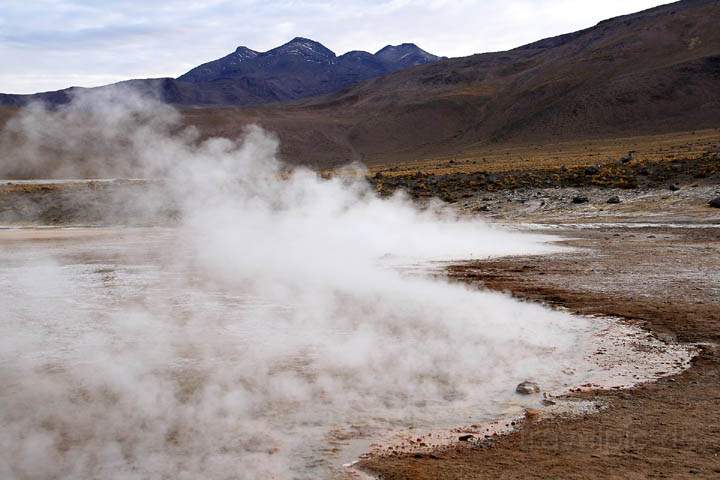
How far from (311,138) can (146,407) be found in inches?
3639

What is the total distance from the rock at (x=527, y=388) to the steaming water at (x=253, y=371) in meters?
0.17

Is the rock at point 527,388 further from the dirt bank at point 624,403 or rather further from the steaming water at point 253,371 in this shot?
the dirt bank at point 624,403

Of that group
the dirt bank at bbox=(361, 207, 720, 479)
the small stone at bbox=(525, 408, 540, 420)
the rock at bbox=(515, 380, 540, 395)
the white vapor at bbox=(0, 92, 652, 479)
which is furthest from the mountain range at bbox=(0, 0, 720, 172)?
the small stone at bbox=(525, 408, 540, 420)

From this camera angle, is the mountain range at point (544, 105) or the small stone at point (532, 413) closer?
the small stone at point (532, 413)

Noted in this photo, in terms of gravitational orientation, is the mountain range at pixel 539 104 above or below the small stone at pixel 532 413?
above

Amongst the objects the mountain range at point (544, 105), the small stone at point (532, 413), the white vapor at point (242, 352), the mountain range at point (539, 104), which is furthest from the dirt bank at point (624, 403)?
the mountain range at point (544, 105)

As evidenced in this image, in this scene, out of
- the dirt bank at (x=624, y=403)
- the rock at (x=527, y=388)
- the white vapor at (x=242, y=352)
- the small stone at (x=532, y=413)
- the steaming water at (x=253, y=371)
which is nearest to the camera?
the dirt bank at (x=624, y=403)

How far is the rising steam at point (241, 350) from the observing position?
18.1 ft

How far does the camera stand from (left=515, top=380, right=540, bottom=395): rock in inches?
261

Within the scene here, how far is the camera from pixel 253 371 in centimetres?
738

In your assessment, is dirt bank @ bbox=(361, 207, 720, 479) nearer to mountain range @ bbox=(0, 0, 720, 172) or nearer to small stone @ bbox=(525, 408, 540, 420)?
small stone @ bbox=(525, 408, 540, 420)

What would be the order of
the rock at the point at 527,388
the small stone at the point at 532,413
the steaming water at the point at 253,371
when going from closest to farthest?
the steaming water at the point at 253,371, the small stone at the point at 532,413, the rock at the point at 527,388

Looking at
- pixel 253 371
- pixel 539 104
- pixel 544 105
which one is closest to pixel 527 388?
pixel 253 371

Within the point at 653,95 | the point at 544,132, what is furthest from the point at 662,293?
the point at 653,95
